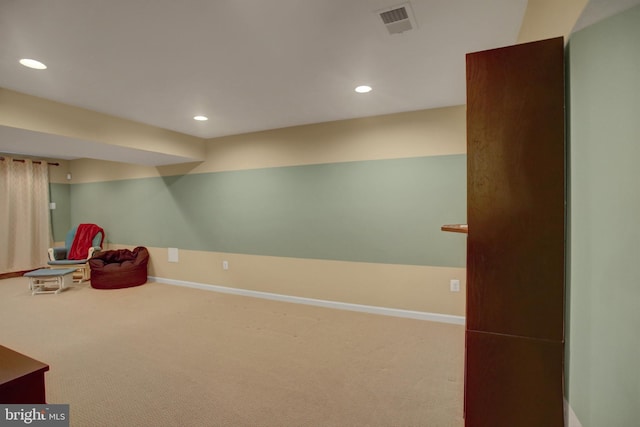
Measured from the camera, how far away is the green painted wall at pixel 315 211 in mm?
3365

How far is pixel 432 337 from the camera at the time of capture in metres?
2.99

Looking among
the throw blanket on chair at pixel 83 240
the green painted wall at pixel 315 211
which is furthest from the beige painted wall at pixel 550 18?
the throw blanket on chair at pixel 83 240

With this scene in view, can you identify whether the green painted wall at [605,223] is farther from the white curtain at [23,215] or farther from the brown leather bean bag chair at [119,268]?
the white curtain at [23,215]

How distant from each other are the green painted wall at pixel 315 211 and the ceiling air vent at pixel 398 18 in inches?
69.4

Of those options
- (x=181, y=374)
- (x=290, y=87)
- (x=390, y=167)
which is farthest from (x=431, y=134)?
(x=181, y=374)

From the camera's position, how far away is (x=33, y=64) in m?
2.27

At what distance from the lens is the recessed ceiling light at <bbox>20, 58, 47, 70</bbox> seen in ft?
7.25

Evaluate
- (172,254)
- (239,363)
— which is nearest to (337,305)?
(239,363)

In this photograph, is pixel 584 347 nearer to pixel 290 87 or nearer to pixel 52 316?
pixel 290 87

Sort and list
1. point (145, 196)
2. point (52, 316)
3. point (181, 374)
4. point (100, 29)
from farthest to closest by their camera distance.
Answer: point (145, 196)
point (52, 316)
point (181, 374)
point (100, 29)

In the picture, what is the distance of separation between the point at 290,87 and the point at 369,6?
1.25 metres

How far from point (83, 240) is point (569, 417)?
703 cm

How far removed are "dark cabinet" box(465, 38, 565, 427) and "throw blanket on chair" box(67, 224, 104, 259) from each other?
6.59 meters

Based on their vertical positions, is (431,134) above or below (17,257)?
above
